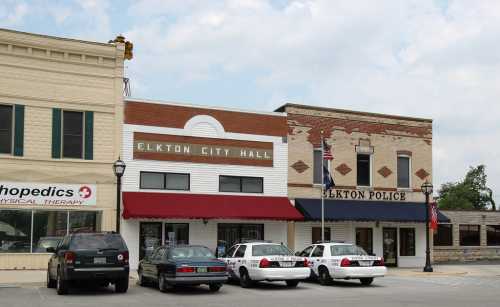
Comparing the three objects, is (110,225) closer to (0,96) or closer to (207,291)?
(0,96)

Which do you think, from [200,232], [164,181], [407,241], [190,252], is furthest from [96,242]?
[407,241]

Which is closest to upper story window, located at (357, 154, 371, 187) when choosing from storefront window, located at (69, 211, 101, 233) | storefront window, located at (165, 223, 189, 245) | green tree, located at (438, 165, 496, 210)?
storefront window, located at (165, 223, 189, 245)

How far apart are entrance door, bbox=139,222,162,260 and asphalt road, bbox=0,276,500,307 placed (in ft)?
25.8

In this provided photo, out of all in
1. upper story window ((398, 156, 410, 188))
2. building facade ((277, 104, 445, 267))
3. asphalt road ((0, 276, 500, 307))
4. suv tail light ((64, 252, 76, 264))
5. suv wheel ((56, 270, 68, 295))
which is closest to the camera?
asphalt road ((0, 276, 500, 307))

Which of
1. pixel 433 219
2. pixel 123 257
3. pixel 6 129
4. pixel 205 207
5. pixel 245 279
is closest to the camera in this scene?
pixel 123 257

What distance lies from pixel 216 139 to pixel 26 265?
32.5 ft

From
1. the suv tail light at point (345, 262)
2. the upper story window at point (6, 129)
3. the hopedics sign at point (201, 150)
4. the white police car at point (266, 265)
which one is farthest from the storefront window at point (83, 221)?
the suv tail light at point (345, 262)

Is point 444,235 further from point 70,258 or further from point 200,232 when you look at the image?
point 70,258

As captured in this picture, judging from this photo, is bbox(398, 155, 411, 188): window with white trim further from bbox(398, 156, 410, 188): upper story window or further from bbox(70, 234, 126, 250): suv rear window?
bbox(70, 234, 126, 250): suv rear window

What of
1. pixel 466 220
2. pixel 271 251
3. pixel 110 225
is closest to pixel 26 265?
pixel 110 225

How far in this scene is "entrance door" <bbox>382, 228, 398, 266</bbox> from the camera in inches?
1363

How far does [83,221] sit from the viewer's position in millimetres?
28438

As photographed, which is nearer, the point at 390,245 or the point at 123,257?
the point at 123,257

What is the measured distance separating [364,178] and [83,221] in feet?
47.1
